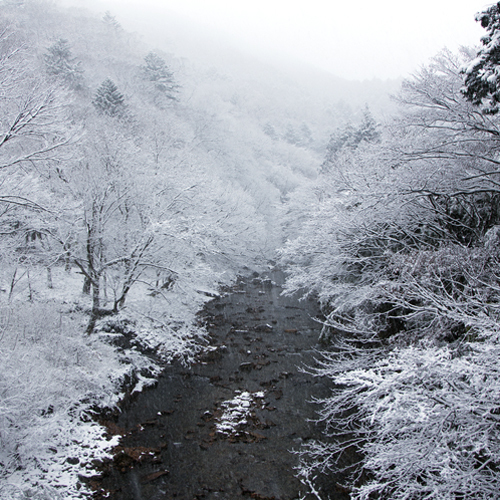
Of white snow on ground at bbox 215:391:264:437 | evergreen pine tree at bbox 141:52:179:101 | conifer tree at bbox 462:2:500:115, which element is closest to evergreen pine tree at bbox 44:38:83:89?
evergreen pine tree at bbox 141:52:179:101

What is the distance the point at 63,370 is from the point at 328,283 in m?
8.24

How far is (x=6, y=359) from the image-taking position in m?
7.59

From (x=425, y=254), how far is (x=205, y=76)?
84914mm

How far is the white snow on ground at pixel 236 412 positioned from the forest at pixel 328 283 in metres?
2.02

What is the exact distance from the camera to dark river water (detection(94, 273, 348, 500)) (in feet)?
22.7

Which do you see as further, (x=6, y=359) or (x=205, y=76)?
(x=205, y=76)

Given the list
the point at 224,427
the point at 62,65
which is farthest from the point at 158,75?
the point at 224,427

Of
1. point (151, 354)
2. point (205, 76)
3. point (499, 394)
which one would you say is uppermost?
point (205, 76)

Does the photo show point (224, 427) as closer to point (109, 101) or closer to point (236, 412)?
point (236, 412)

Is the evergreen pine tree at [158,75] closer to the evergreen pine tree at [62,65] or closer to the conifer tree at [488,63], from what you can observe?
the evergreen pine tree at [62,65]

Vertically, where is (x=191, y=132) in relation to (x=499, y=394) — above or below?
above

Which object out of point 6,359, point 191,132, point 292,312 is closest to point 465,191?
point 6,359

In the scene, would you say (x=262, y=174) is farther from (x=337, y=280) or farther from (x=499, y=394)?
(x=499, y=394)

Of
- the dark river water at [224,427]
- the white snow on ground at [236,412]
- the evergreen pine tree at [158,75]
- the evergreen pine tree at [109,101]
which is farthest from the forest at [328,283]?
the evergreen pine tree at [158,75]
